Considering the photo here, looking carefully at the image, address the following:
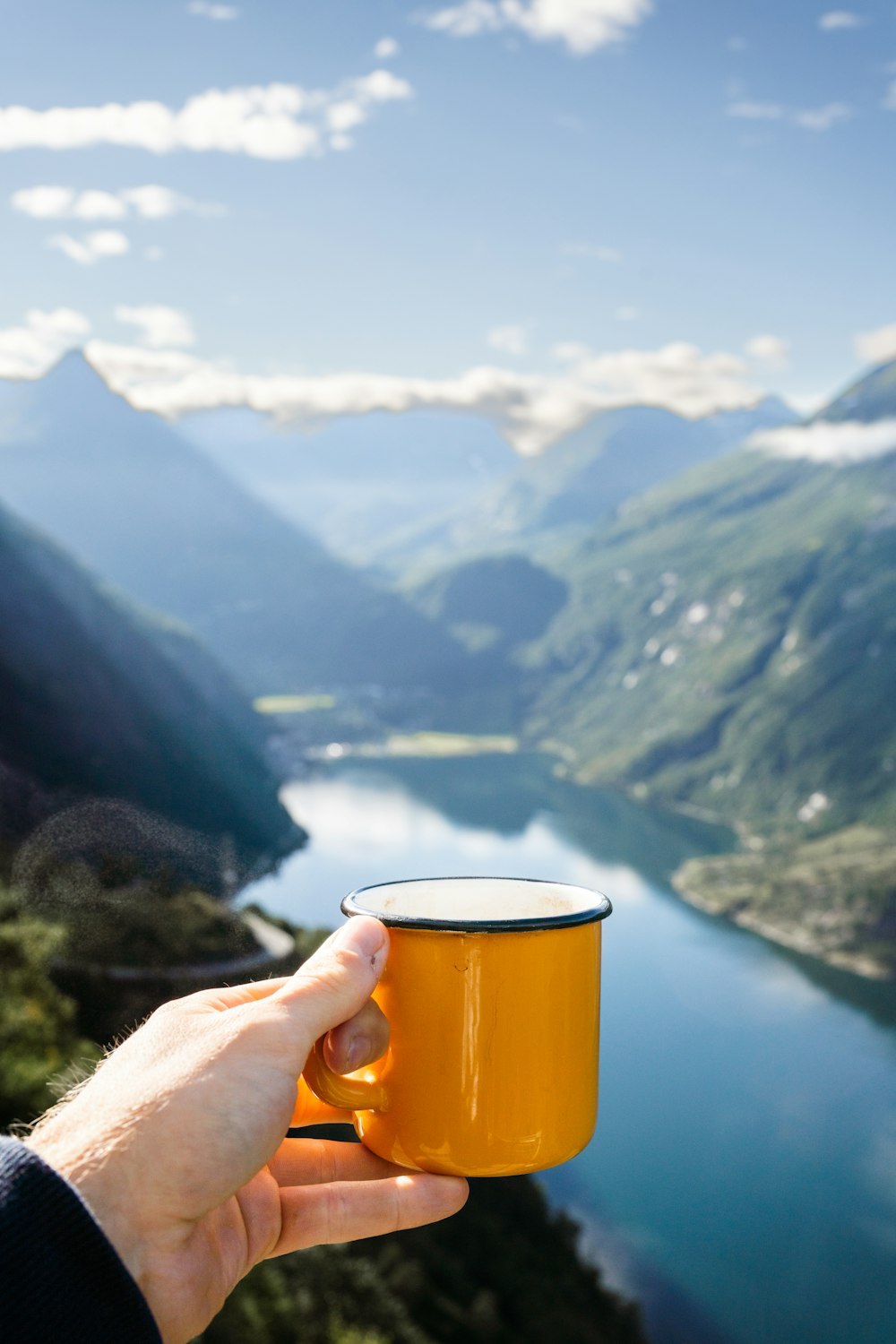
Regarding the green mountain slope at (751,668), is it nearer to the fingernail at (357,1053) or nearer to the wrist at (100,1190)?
the fingernail at (357,1053)

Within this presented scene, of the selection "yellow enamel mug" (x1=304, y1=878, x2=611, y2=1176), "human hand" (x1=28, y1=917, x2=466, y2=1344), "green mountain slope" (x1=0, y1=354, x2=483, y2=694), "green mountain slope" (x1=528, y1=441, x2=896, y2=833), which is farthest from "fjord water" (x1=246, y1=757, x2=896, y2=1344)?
"green mountain slope" (x1=0, y1=354, x2=483, y2=694)

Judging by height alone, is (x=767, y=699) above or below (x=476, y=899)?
below

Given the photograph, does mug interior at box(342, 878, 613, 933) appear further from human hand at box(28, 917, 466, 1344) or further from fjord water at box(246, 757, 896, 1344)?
fjord water at box(246, 757, 896, 1344)

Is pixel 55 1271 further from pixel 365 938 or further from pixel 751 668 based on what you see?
pixel 751 668

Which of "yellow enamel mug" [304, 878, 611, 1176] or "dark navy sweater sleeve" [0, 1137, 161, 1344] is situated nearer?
"dark navy sweater sleeve" [0, 1137, 161, 1344]

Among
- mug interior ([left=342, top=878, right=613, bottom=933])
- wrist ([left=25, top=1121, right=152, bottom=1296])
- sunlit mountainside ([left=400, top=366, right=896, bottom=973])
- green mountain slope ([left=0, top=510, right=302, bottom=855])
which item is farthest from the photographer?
sunlit mountainside ([left=400, top=366, right=896, bottom=973])

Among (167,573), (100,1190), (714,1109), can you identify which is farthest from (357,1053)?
(167,573)

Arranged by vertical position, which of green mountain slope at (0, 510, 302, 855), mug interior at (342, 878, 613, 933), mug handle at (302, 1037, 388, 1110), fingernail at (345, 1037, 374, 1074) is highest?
mug interior at (342, 878, 613, 933)
